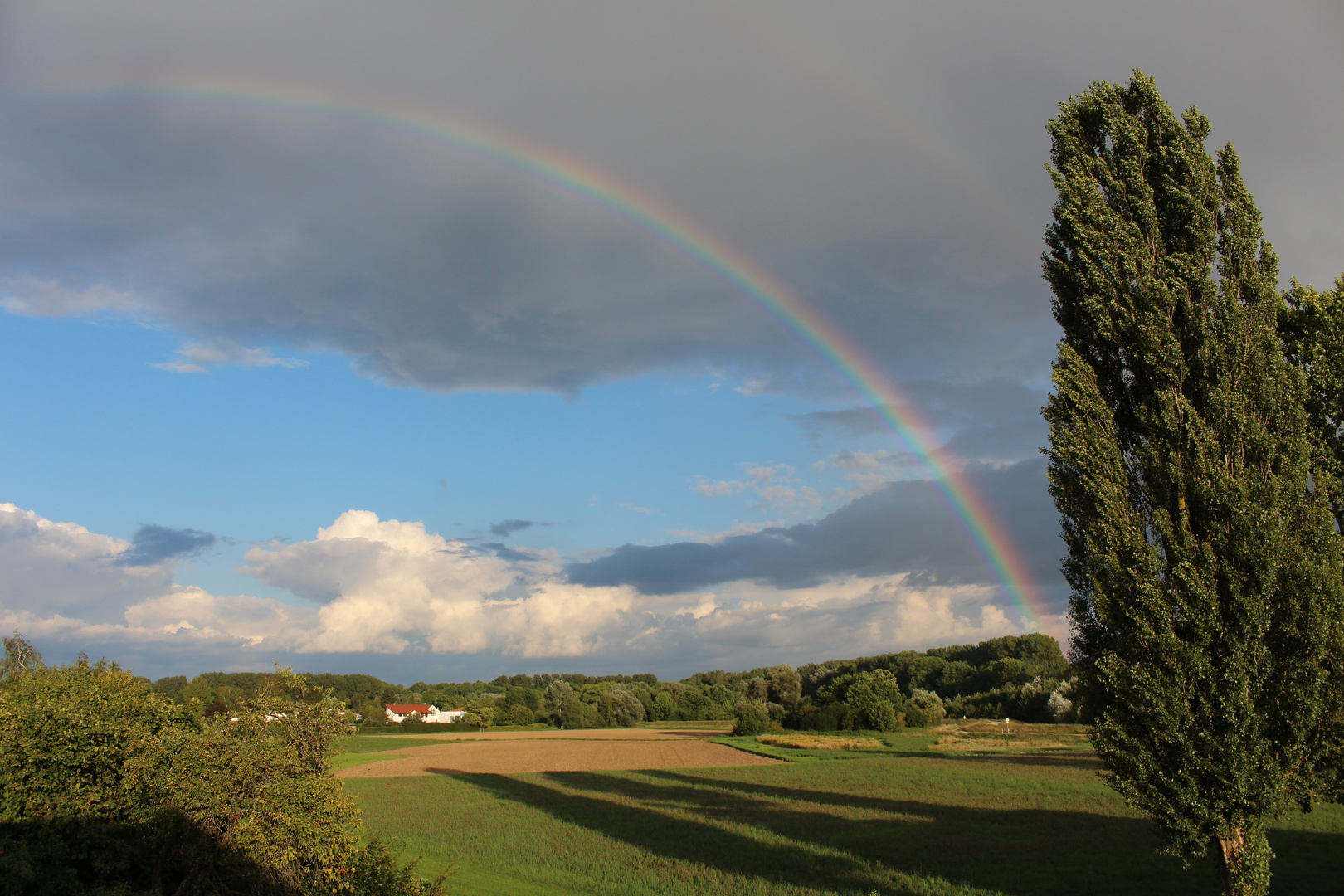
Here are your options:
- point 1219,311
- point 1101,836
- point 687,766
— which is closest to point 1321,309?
point 1219,311

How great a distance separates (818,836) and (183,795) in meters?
21.9

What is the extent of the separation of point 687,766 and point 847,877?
38.3 m

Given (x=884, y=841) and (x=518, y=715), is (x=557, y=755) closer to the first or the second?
(x=884, y=841)

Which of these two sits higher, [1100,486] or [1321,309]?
[1321,309]

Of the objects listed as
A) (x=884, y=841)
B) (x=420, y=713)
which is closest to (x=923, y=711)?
(x=884, y=841)

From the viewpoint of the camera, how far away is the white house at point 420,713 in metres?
139

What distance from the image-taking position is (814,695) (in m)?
105

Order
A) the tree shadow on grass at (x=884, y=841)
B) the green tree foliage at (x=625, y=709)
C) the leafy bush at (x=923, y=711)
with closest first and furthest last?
1. the tree shadow on grass at (x=884, y=841)
2. the leafy bush at (x=923, y=711)
3. the green tree foliage at (x=625, y=709)

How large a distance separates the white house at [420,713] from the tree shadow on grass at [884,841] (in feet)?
369

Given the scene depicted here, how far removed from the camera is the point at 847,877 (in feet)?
64.7

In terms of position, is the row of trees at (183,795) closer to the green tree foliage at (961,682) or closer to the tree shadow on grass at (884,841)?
the tree shadow on grass at (884,841)

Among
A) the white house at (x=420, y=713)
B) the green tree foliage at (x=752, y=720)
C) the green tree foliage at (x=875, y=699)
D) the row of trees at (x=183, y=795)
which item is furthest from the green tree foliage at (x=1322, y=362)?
the white house at (x=420, y=713)

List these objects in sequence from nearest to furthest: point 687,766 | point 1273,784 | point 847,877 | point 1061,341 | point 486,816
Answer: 1. point 1273,784
2. point 1061,341
3. point 847,877
4. point 486,816
5. point 687,766

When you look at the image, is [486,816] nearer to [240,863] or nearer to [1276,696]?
[240,863]
